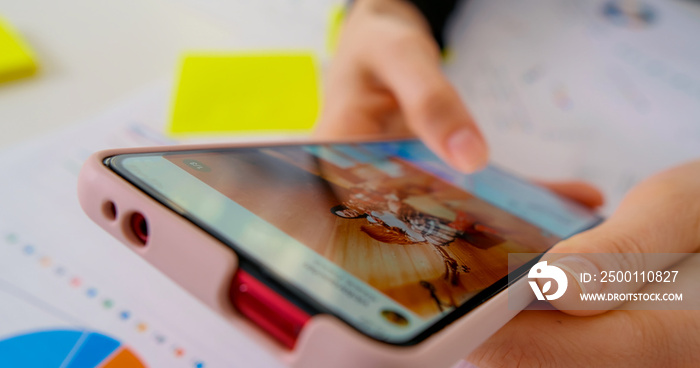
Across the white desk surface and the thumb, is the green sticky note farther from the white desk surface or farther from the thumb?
the thumb

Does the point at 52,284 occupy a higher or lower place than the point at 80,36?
lower

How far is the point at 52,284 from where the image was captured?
313 mm

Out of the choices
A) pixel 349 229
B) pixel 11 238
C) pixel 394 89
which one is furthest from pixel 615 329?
pixel 11 238

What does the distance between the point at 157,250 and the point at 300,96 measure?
0.35 m

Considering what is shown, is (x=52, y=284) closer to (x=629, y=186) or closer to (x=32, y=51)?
(x=32, y=51)

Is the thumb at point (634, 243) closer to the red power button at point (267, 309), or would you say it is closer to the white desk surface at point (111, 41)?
the red power button at point (267, 309)

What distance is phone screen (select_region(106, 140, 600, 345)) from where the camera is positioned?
173mm

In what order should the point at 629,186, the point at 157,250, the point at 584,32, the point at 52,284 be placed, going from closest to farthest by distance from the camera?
the point at 157,250, the point at 52,284, the point at 629,186, the point at 584,32

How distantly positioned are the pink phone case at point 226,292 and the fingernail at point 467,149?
173 mm

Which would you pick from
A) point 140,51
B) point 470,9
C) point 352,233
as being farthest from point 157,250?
point 470,9

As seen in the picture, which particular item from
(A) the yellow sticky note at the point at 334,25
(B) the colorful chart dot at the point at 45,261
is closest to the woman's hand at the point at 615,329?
(B) the colorful chart dot at the point at 45,261

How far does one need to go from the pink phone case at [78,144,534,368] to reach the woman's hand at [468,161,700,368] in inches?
1.5

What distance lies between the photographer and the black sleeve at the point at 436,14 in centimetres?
60

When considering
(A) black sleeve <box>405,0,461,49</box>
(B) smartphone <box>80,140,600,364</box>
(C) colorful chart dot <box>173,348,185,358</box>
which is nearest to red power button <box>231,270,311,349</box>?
(B) smartphone <box>80,140,600,364</box>
